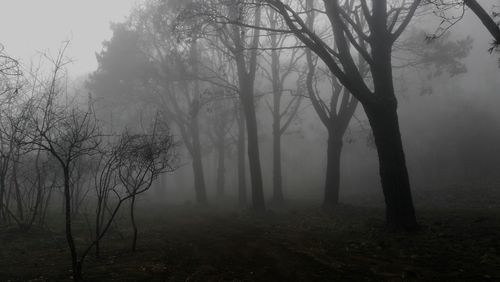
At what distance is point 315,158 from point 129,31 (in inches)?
1621

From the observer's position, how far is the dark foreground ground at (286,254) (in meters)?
7.00

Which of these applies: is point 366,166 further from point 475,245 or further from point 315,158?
point 475,245

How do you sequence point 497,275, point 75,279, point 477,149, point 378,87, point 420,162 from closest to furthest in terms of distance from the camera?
point 497,275
point 75,279
point 378,87
point 477,149
point 420,162

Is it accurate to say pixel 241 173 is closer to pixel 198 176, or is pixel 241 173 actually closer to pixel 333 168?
pixel 198 176

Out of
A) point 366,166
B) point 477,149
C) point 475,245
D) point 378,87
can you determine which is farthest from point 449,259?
point 366,166

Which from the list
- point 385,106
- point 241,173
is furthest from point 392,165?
point 241,173

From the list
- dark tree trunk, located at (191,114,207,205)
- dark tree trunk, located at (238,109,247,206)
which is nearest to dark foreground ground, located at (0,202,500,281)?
dark tree trunk, located at (191,114,207,205)

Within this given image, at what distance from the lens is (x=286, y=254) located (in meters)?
8.59

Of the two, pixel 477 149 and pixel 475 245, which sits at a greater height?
pixel 477 149

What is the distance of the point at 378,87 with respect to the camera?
10203 millimetres

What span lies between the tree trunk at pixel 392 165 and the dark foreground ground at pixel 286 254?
1.63ft

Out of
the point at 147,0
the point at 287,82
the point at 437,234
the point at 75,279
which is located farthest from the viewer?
the point at 287,82

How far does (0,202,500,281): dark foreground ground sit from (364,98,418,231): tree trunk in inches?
19.6

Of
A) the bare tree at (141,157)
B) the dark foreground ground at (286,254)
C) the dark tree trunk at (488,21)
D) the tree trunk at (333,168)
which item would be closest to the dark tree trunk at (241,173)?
the tree trunk at (333,168)
